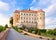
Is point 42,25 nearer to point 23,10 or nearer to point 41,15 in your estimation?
point 41,15

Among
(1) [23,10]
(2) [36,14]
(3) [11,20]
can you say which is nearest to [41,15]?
(2) [36,14]

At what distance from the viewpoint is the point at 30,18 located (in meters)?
91.5

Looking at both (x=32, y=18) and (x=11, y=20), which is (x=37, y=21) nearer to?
(x=32, y=18)

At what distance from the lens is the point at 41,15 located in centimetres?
9156

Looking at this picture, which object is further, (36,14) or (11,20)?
(36,14)

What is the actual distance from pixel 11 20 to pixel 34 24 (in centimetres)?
1230

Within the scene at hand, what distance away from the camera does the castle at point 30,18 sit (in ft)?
286

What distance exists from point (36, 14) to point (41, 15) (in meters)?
3.74

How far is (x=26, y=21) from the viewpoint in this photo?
293 ft

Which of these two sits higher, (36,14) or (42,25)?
(36,14)

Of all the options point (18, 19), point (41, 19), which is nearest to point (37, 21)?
point (41, 19)

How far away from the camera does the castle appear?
8717cm

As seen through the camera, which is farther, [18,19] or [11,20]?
[18,19]

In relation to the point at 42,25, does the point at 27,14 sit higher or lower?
higher
